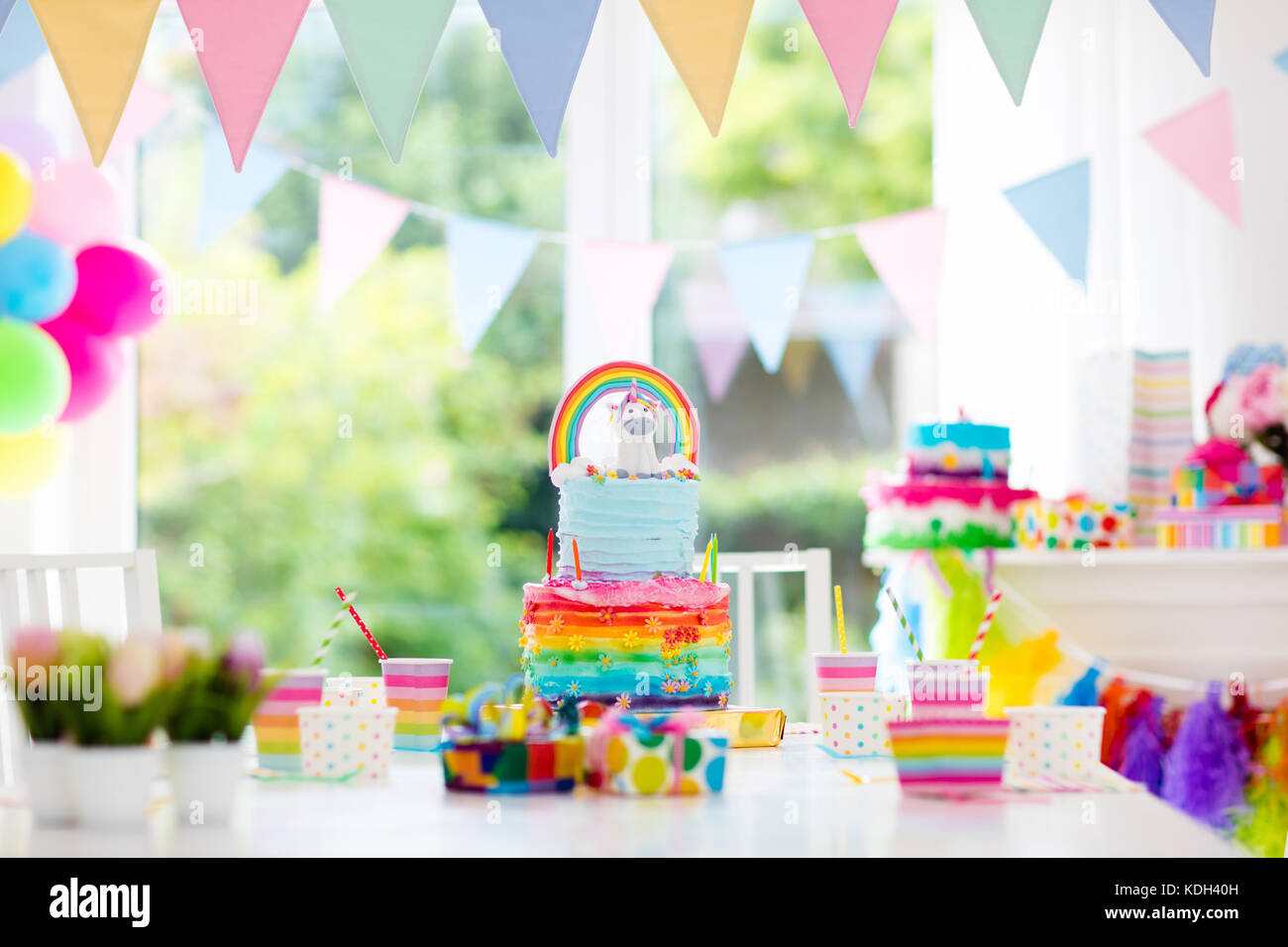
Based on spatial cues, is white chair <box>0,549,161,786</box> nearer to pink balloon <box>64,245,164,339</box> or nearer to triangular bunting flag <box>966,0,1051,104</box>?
pink balloon <box>64,245,164,339</box>

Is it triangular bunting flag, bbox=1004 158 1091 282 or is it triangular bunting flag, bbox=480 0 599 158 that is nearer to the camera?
triangular bunting flag, bbox=480 0 599 158

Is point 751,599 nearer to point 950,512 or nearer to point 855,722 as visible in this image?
point 950,512

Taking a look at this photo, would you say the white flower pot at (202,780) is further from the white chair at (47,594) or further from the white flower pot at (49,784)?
the white chair at (47,594)

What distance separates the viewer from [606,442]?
5.95 ft

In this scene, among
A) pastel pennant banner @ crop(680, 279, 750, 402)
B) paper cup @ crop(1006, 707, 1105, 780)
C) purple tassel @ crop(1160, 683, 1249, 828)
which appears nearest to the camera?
paper cup @ crop(1006, 707, 1105, 780)

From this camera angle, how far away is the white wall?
2484mm

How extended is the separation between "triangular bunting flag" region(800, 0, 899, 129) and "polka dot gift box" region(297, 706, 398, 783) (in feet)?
3.31

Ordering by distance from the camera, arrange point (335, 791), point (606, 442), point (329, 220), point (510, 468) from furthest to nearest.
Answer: point (510, 468) < point (329, 220) < point (606, 442) < point (335, 791)

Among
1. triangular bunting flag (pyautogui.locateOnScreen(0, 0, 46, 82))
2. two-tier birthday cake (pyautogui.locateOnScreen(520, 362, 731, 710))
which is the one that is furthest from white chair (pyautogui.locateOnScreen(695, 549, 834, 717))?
triangular bunting flag (pyautogui.locateOnScreen(0, 0, 46, 82))
